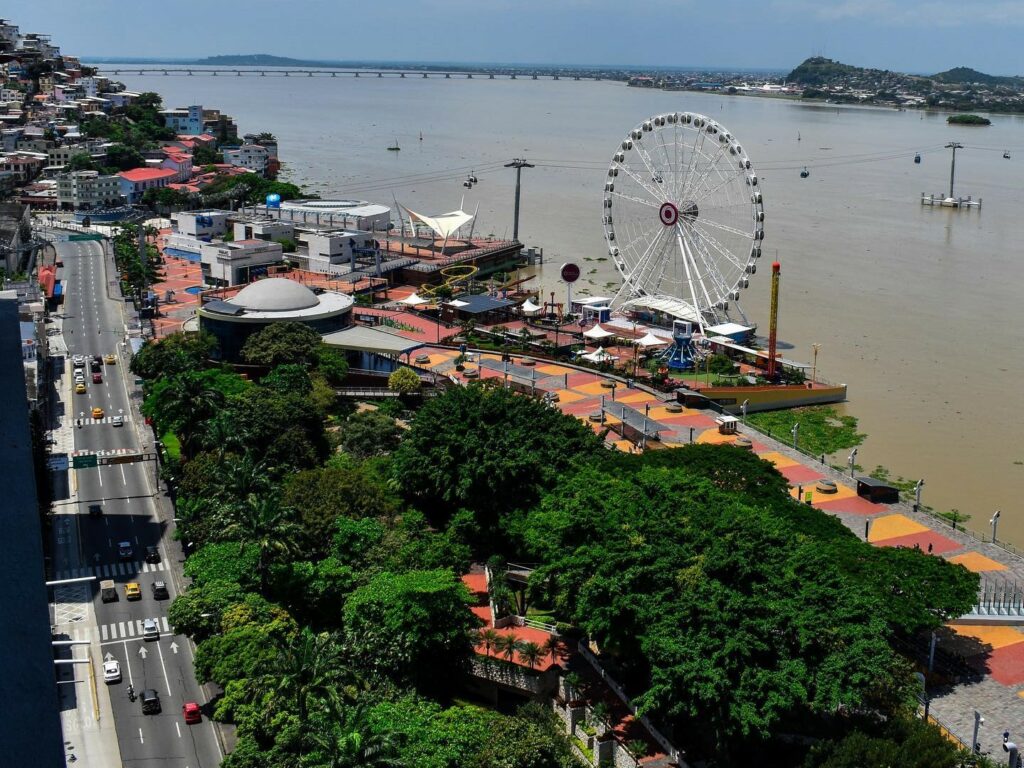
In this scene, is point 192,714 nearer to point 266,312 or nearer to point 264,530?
point 264,530

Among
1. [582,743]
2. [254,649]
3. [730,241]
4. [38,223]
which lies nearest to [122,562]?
[254,649]

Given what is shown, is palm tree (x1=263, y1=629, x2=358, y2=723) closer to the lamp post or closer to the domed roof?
the lamp post

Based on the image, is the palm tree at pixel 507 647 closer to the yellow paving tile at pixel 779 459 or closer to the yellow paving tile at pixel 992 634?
the yellow paving tile at pixel 992 634

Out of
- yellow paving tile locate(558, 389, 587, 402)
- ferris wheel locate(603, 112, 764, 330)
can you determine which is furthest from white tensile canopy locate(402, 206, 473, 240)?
yellow paving tile locate(558, 389, 587, 402)

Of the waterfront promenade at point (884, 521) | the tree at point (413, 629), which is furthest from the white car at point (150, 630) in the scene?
the waterfront promenade at point (884, 521)

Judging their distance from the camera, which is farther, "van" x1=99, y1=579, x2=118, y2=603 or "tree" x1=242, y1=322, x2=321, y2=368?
"tree" x1=242, y1=322, x2=321, y2=368
